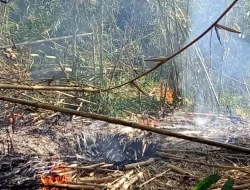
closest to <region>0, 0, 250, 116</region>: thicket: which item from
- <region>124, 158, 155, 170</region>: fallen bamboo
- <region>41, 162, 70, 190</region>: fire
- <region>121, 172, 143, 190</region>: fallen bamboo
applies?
<region>124, 158, 155, 170</region>: fallen bamboo

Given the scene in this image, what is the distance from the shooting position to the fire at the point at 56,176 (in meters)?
3.61

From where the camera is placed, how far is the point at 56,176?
3.75 meters

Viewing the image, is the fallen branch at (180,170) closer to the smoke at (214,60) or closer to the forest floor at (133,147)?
the forest floor at (133,147)

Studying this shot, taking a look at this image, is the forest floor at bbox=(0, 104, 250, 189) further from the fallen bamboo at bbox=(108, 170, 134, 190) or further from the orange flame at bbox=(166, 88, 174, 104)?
the orange flame at bbox=(166, 88, 174, 104)

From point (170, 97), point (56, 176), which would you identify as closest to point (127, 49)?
point (170, 97)

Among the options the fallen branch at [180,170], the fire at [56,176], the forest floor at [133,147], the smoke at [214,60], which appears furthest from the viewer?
the smoke at [214,60]

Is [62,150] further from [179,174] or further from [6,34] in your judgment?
[6,34]

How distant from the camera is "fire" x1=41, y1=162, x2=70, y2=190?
3.61 meters

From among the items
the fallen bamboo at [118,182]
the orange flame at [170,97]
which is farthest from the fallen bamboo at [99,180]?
the orange flame at [170,97]

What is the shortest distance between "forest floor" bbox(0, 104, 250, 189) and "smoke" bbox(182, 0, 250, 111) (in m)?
2.05

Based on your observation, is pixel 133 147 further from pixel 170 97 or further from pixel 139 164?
pixel 170 97

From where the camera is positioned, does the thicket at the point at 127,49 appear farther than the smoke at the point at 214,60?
No

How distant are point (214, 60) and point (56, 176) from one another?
7.75 meters

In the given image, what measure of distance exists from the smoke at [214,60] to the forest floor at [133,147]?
205 centimetres
